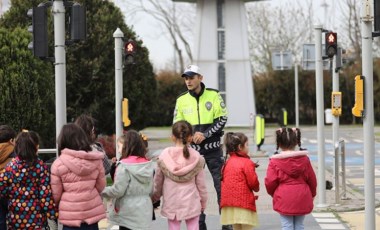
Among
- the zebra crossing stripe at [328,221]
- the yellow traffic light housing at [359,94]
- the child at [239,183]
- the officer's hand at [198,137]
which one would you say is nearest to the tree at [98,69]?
the zebra crossing stripe at [328,221]

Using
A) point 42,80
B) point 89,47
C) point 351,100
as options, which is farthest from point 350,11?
point 42,80

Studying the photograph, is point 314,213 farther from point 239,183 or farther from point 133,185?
point 133,185

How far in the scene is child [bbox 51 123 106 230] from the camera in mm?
7750

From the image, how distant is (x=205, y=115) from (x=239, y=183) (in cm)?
171

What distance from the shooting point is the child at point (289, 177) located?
880 centimetres

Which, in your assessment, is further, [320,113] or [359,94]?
[320,113]

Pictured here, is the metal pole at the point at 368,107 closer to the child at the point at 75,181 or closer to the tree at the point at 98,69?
the child at the point at 75,181

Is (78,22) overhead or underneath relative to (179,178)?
overhead

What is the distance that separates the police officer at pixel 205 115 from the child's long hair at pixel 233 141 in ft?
4.39

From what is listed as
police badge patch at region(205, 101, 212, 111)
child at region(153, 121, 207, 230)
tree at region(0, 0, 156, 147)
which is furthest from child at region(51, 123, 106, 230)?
tree at region(0, 0, 156, 147)

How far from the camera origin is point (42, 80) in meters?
18.8

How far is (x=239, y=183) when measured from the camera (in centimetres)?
898

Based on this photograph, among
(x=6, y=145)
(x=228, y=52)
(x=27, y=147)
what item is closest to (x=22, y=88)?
(x=6, y=145)

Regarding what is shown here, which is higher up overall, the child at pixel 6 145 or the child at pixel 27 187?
the child at pixel 6 145
